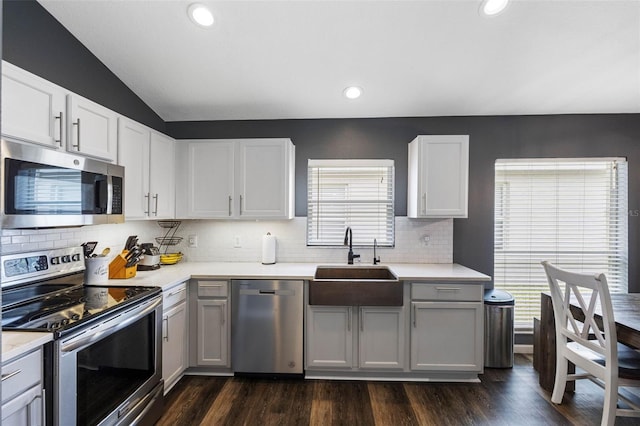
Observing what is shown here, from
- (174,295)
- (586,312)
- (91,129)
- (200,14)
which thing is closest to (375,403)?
(586,312)

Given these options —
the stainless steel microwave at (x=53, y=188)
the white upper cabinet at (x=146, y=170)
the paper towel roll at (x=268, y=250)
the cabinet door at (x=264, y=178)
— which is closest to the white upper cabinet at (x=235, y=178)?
the cabinet door at (x=264, y=178)

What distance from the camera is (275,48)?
2.63m

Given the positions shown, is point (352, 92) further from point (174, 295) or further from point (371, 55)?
point (174, 295)

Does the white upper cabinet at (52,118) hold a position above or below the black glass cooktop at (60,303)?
above

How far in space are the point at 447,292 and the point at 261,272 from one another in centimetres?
155

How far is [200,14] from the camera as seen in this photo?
235 cm

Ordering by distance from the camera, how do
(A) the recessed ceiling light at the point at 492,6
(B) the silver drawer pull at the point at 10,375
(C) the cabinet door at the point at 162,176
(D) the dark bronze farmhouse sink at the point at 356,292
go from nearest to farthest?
1. (B) the silver drawer pull at the point at 10,375
2. (A) the recessed ceiling light at the point at 492,6
3. (D) the dark bronze farmhouse sink at the point at 356,292
4. (C) the cabinet door at the point at 162,176

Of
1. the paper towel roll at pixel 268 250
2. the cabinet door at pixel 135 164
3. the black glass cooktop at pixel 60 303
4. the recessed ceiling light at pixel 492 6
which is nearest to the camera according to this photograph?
the black glass cooktop at pixel 60 303

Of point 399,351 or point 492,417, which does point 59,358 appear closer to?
point 399,351

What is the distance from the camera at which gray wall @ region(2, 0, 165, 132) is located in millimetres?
2096

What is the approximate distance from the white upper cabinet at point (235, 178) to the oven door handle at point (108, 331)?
3.56 ft

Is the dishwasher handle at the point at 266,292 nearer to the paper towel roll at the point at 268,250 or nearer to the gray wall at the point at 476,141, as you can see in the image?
the paper towel roll at the point at 268,250

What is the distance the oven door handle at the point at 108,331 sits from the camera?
171cm

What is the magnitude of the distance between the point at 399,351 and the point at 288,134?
227 cm
